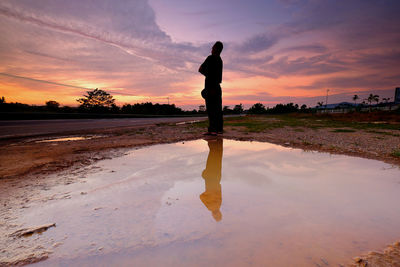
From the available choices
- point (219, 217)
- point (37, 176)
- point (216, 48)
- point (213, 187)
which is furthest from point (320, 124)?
point (37, 176)

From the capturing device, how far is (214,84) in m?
6.12

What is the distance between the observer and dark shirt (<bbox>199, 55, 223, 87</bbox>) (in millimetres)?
5887

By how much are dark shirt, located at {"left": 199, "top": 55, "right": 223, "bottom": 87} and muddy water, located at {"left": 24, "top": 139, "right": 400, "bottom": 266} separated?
13.9 ft

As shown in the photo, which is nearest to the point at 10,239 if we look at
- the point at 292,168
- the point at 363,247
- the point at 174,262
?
the point at 174,262

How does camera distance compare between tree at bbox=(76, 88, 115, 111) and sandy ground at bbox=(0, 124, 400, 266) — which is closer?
sandy ground at bbox=(0, 124, 400, 266)

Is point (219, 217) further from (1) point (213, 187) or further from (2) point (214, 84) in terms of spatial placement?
(2) point (214, 84)

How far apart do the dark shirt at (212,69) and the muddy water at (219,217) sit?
425 centimetres

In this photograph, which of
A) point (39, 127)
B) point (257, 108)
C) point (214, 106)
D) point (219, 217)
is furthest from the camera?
point (257, 108)

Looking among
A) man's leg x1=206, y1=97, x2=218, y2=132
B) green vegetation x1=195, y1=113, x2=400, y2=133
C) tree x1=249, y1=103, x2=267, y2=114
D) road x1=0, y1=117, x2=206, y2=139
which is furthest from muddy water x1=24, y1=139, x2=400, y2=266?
tree x1=249, y1=103, x2=267, y2=114

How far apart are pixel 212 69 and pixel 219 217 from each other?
5307mm

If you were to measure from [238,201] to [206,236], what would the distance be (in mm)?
562

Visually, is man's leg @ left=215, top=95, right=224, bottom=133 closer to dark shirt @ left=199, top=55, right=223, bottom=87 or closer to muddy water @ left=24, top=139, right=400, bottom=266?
dark shirt @ left=199, top=55, right=223, bottom=87

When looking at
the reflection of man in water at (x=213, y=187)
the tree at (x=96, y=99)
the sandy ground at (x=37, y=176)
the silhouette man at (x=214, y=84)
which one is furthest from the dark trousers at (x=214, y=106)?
the tree at (x=96, y=99)

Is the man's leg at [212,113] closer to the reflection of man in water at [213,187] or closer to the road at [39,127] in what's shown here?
the reflection of man in water at [213,187]
